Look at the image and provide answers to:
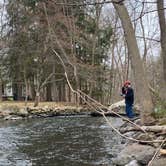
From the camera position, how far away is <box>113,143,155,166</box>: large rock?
10047 mm

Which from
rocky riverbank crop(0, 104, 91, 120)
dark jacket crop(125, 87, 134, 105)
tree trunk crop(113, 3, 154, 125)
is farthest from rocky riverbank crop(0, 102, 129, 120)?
tree trunk crop(113, 3, 154, 125)

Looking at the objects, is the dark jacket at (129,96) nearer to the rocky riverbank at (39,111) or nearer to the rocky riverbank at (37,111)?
the rocky riverbank at (39,111)

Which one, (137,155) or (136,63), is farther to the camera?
(136,63)

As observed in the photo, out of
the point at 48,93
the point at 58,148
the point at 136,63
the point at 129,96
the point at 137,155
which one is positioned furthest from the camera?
the point at 48,93

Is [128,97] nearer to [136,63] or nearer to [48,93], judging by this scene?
[136,63]

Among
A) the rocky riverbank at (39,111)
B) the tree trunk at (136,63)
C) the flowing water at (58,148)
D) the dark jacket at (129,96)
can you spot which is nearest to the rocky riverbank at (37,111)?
the rocky riverbank at (39,111)

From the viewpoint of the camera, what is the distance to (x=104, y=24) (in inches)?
1834

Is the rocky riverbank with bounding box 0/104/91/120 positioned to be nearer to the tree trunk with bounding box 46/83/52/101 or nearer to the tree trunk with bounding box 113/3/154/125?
the tree trunk with bounding box 46/83/52/101

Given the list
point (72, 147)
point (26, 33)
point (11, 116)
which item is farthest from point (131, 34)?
point (26, 33)

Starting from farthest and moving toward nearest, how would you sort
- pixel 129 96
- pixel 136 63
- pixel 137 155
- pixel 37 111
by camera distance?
1. pixel 37 111
2. pixel 129 96
3. pixel 136 63
4. pixel 137 155

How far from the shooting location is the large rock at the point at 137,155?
10047 millimetres

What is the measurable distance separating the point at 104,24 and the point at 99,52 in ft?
12.7

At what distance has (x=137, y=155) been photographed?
1031cm

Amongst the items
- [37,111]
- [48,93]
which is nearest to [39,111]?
[37,111]
